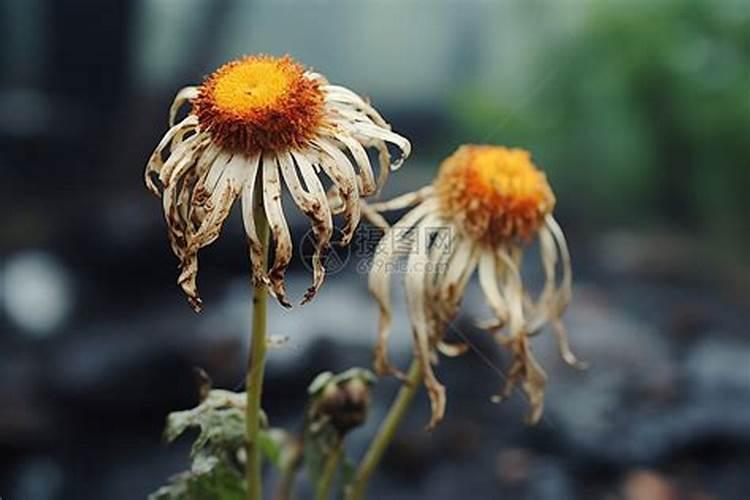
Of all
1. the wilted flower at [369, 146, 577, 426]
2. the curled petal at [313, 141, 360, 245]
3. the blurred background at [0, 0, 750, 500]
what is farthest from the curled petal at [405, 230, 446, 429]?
the blurred background at [0, 0, 750, 500]

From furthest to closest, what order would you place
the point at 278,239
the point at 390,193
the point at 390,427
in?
the point at 390,193, the point at 390,427, the point at 278,239

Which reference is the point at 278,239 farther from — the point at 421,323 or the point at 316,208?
the point at 421,323

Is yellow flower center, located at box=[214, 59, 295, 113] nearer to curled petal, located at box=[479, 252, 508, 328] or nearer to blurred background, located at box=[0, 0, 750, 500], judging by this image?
curled petal, located at box=[479, 252, 508, 328]

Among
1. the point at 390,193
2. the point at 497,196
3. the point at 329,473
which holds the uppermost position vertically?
the point at 497,196

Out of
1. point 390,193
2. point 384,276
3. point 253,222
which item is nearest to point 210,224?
point 253,222

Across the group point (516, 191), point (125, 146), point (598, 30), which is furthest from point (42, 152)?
point (516, 191)

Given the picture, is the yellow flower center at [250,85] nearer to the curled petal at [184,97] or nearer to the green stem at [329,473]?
the curled petal at [184,97]

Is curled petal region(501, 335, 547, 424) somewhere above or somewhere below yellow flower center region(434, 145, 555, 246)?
below

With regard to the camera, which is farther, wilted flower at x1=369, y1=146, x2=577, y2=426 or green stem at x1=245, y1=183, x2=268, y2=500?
wilted flower at x1=369, y1=146, x2=577, y2=426
